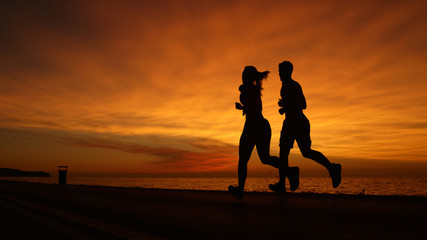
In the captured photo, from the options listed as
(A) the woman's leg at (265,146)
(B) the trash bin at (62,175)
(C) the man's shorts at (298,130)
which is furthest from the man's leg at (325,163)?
(B) the trash bin at (62,175)

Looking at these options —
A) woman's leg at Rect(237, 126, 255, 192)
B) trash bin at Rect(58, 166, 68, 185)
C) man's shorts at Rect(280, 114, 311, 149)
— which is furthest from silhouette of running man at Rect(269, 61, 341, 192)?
trash bin at Rect(58, 166, 68, 185)

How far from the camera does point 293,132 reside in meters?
7.04

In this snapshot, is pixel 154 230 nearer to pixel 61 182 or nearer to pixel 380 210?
pixel 380 210

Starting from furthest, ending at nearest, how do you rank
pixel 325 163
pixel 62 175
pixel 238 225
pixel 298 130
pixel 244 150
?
1. pixel 62 175
2. pixel 244 150
3. pixel 298 130
4. pixel 325 163
5. pixel 238 225

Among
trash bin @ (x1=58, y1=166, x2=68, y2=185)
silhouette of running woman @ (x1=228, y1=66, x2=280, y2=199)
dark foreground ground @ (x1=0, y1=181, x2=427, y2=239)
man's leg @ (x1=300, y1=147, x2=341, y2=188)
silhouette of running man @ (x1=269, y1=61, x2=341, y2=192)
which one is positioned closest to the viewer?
dark foreground ground @ (x1=0, y1=181, x2=427, y2=239)

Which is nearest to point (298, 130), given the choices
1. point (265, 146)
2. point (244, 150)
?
point (265, 146)

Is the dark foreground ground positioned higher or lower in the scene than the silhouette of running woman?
lower

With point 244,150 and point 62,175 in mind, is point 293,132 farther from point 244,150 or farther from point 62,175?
point 62,175

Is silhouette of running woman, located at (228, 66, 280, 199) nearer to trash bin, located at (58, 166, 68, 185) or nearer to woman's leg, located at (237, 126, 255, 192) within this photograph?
woman's leg, located at (237, 126, 255, 192)

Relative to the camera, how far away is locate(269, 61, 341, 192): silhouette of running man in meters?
6.92

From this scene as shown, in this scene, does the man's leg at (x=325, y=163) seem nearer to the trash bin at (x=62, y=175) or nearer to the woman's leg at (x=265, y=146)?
the woman's leg at (x=265, y=146)

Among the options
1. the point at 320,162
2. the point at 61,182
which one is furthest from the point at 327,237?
the point at 61,182

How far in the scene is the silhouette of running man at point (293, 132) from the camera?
6.92 m

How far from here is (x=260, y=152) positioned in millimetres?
7117
